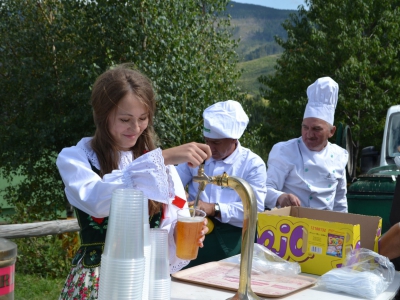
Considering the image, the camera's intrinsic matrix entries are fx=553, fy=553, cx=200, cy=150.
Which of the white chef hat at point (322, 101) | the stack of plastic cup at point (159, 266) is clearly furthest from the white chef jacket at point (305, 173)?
the stack of plastic cup at point (159, 266)

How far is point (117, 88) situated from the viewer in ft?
7.00

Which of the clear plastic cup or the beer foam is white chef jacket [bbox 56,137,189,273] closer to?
the beer foam

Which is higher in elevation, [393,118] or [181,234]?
[393,118]

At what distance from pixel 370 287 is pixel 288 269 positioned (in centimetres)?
37

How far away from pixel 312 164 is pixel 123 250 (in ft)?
8.62

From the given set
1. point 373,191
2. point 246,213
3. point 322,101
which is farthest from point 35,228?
point 246,213

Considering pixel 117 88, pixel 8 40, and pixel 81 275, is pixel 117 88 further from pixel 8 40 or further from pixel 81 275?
pixel 8 40

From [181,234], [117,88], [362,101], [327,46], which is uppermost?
[327,46]

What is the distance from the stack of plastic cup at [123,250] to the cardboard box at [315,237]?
3.92 feet

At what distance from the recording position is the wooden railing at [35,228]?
4750 millimetres

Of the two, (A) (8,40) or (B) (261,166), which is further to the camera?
(A) (8,40)

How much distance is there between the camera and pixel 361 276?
2145 mm

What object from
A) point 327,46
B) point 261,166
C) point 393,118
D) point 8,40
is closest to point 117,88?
point 261,166

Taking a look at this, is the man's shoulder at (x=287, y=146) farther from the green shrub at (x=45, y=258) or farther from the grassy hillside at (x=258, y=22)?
the grassy hillside at (x=258, y=22)
